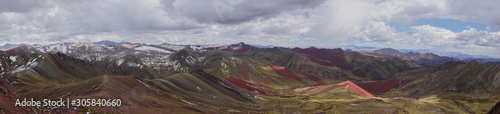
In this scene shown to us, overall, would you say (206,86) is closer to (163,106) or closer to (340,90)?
(163,106)

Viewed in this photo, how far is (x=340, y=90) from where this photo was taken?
193500 millimetres

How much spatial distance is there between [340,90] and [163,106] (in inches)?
6154

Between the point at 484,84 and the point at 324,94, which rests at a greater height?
the point at 484,84

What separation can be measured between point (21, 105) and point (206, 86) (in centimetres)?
10954

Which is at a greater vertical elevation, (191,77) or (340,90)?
(191,77)

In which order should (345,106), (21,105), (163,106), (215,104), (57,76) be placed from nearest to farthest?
(21,105) → (163,106) → (215,104) → (345,106) → (57,76)

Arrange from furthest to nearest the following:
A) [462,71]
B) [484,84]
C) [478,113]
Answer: [462,71], [484,84], [478,113]

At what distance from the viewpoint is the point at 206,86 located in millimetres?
136500

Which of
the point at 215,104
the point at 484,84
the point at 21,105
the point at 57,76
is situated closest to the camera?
the point at 21,105

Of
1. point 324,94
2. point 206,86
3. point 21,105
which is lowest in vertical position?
point 324,94

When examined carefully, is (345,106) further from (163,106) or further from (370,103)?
(163,106)

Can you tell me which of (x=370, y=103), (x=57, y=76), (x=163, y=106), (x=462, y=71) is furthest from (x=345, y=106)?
(x=57, y=76)

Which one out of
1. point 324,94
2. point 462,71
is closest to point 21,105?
point 324,94

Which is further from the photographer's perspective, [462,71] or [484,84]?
[462,71]
